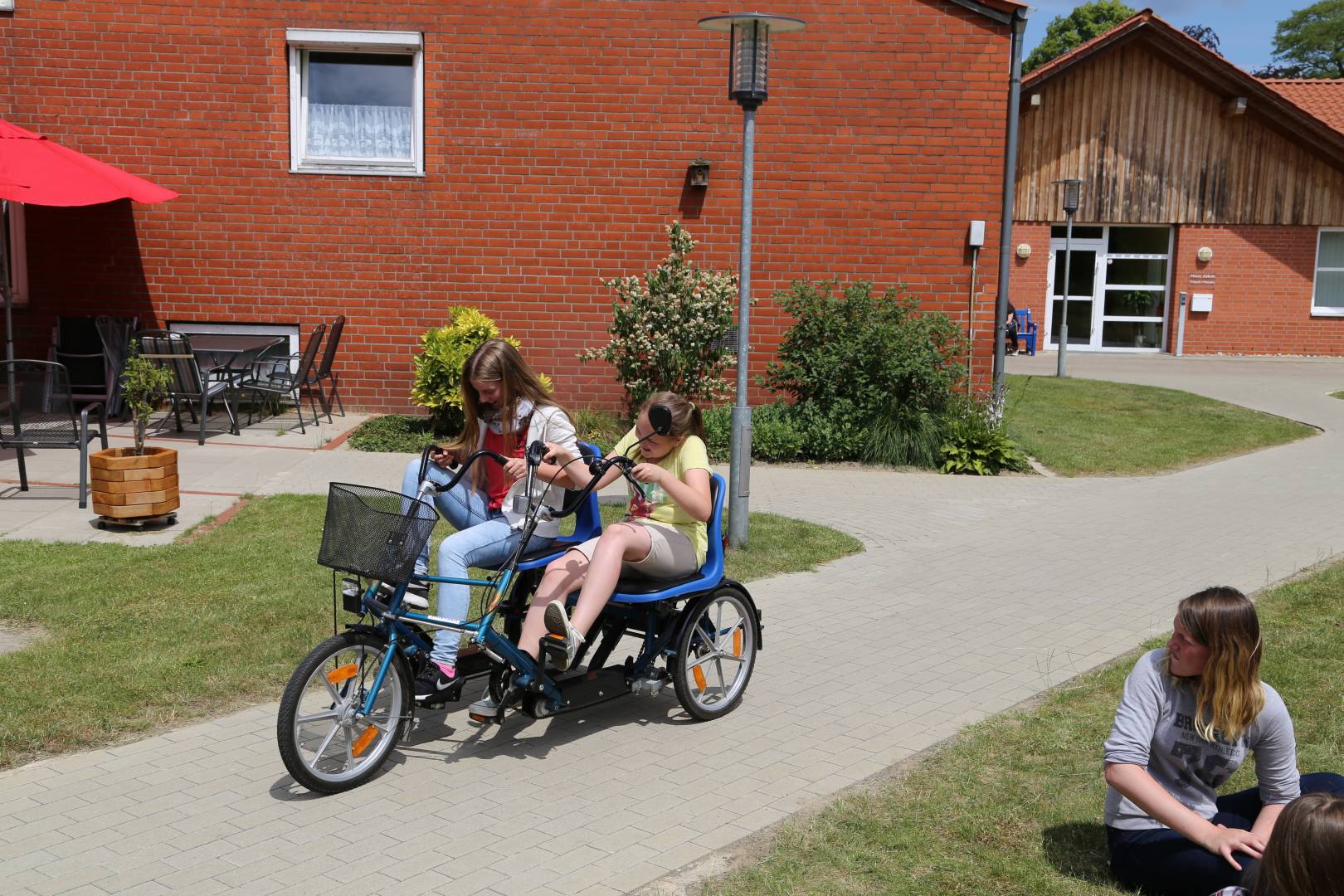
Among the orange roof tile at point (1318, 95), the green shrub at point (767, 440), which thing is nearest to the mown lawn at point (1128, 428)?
the green shrub at point (767, 440)

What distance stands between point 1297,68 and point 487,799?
7424 cm

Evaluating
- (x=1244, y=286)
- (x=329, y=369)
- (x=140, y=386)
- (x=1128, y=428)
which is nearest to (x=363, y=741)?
(x=140, y=386)

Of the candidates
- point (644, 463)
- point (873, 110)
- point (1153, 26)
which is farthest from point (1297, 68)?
point (644, 463)

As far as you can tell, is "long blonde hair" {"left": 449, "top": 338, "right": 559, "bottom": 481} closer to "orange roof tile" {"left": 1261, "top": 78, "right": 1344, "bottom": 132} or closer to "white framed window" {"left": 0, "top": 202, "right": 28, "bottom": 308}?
"white framed window" {"left": 0, "top": 202, "right": 28, "bottom": 308}

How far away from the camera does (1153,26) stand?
2544 cm

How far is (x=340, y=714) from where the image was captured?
4531mm

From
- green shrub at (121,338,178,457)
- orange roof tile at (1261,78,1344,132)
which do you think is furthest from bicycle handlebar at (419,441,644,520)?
orange roof tile at (1261,78,1344,132)

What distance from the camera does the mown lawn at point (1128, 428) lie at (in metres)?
13.2

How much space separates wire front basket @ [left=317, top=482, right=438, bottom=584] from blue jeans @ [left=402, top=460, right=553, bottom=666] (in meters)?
0.15

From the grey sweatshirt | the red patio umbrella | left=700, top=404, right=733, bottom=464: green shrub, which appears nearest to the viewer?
the grey sweatshirt

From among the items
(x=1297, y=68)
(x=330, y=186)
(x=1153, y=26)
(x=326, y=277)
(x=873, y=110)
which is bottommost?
(x=326, y=277)

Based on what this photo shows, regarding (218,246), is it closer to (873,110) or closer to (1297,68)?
(873,110)

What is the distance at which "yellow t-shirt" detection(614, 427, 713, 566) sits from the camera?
5.33 metres

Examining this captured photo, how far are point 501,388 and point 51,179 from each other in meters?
7.24
